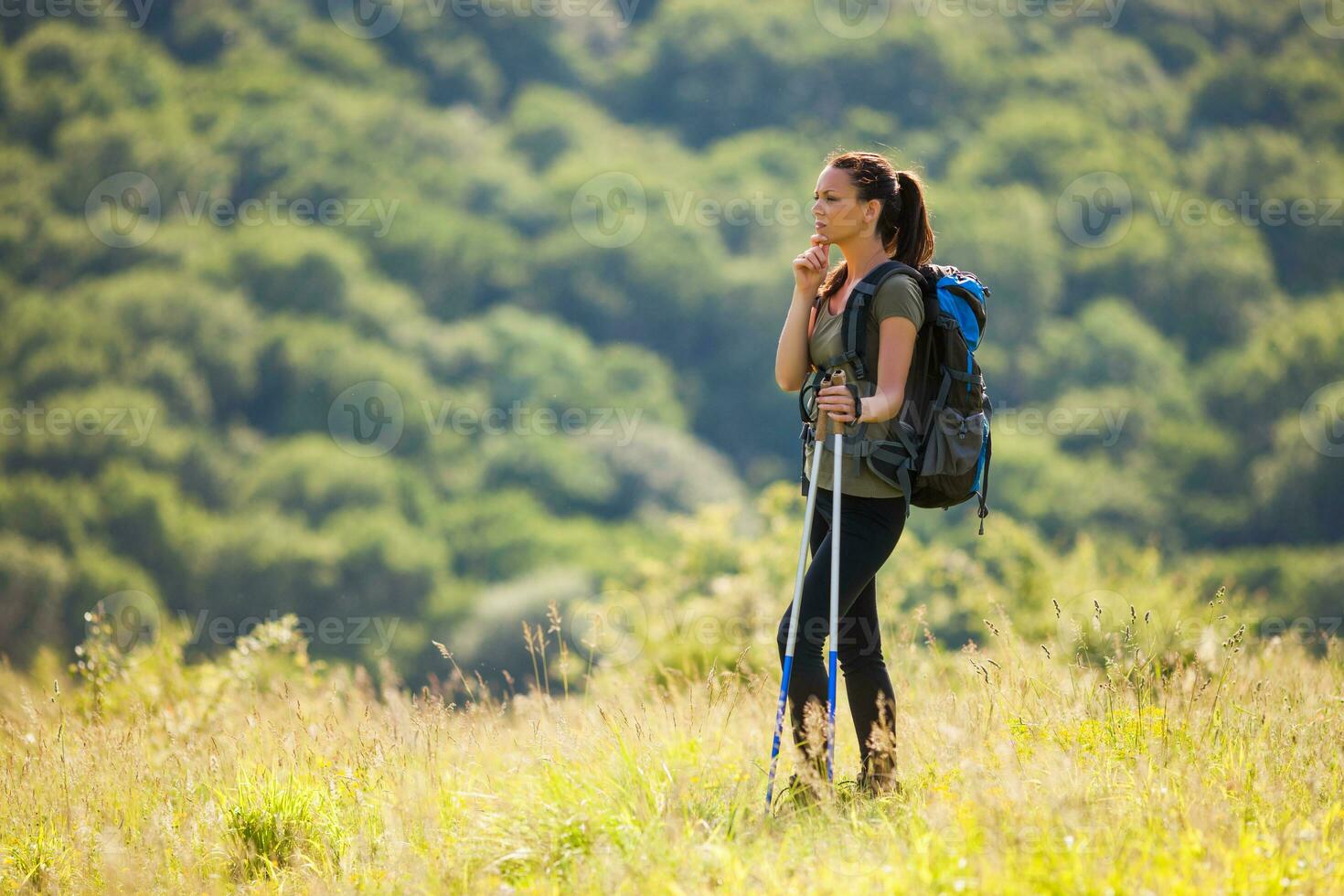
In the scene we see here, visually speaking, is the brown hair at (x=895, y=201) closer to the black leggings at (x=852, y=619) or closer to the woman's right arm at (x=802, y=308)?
the woman's right arm at (x=802, y=308)

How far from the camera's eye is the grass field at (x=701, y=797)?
11.0ft

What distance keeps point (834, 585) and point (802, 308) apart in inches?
38.3

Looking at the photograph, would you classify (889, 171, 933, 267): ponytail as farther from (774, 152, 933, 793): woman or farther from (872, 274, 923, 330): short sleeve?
(872, 274, 923, 330): short sleeve

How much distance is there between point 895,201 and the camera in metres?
4.05

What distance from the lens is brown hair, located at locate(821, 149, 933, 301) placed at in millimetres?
4027

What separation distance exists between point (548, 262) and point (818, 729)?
90.0 metres

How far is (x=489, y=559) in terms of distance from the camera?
221 ft

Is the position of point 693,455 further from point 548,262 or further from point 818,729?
point 818,729

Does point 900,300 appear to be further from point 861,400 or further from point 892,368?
point 861,400

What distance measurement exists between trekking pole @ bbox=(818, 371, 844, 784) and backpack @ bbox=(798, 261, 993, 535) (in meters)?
0.08

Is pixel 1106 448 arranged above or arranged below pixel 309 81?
below

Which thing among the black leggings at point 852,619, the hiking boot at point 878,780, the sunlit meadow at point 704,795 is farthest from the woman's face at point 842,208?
the hiking boot at point 878,780

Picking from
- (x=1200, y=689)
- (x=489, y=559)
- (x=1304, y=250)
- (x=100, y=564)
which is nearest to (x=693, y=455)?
(x=489, y=559)

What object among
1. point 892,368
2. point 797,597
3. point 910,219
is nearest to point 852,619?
point 797,597
